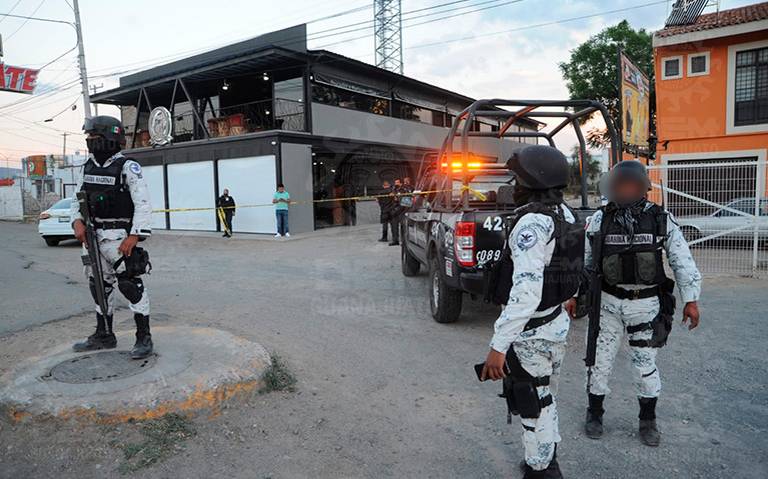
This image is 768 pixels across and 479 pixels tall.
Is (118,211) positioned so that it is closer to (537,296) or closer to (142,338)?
(142,338)

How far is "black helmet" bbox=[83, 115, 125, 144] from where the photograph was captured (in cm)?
394

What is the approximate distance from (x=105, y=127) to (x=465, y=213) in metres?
3.21

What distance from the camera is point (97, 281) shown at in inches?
163

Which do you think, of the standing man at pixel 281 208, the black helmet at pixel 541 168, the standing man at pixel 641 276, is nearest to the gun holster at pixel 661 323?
the standing man at pixel 641 276

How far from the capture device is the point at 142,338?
404 centimetres

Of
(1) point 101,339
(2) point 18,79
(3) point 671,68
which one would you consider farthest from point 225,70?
(1) point 101,339

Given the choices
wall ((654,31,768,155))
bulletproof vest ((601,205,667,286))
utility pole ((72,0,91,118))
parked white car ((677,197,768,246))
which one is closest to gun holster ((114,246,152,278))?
bulletproof vest ((601,205,667,286))

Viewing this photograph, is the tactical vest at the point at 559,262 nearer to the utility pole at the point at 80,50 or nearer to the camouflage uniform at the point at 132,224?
the camouflage uniform at the point at 132,224

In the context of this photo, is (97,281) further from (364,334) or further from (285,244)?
(285,244)

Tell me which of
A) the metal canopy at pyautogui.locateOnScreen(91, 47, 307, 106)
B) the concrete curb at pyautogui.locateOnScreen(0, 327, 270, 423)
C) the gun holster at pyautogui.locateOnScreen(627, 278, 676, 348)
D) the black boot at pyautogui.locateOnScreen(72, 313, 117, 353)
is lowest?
the concrete curb at pyautogui.locateOnScreen(0, 327, 270, 423)

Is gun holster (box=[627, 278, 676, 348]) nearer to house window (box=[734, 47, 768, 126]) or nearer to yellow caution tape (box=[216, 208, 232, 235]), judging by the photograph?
yellow caution tape (box=[216, 208, 232, 235])

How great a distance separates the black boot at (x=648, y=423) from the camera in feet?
9.88

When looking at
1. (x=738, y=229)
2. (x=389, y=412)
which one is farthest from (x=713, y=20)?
(x=389, y=412)

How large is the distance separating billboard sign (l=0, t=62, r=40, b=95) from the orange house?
→ 21540mm
